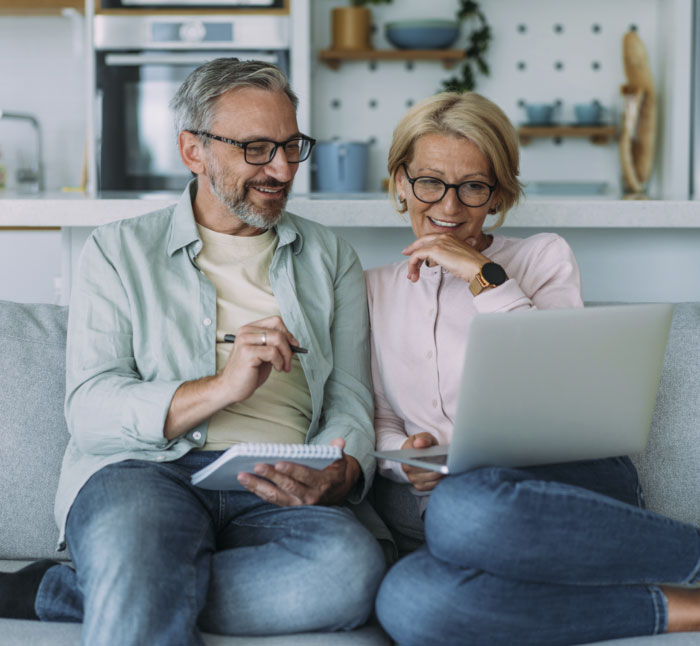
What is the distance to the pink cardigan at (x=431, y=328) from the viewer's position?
1.68m

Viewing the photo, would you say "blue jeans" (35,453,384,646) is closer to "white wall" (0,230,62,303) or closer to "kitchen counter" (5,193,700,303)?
"kitchen counter" (5,193,700,303)

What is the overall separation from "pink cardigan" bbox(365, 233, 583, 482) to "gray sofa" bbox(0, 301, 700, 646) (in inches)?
10.5

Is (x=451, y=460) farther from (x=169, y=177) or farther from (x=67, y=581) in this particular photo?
(x=169, y=177)

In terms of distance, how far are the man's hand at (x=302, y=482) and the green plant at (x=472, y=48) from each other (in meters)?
2.78

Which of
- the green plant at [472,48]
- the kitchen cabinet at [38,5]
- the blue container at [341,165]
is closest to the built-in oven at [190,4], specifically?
the kitchen cabinet at [38,5]

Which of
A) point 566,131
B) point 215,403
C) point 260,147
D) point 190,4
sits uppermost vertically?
point 190,4

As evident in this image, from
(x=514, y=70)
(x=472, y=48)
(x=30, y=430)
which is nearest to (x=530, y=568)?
(x=30, y=430)

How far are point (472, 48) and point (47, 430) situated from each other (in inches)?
117

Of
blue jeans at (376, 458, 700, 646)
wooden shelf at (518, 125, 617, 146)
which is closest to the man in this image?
blue jeans at (376, 458, 700, 646)

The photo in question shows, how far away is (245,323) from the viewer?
1681 mm

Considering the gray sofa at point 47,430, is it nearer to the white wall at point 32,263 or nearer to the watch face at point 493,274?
the watch face at point 493,274

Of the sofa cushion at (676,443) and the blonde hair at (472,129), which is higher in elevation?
the blonde hair at (472,129)

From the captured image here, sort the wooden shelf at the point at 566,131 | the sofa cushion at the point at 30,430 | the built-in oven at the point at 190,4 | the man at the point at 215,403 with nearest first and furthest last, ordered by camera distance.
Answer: the man at the point at 215,403, the sofa cushion at the point at 30,430, the built-in oven at the point at 190,4, the wooden shelf at the point at 566,131

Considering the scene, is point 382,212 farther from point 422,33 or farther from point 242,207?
point 422,33
